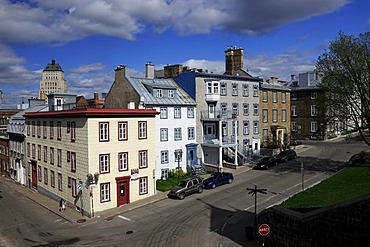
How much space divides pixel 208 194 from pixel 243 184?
4.20 metres

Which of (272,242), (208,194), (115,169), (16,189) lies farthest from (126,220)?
(16,189)

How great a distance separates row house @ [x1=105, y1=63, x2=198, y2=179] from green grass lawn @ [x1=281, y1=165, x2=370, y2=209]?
16573 mm

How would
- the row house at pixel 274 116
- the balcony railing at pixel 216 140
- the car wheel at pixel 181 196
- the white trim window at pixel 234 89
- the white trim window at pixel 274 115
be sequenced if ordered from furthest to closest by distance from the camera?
the white trim window at pixel 274 115
the row house at pixel 274 116
the white trim window at pixel 234 89
the balcony railing at pixel 216 140
the car wheel at pixel 181 196

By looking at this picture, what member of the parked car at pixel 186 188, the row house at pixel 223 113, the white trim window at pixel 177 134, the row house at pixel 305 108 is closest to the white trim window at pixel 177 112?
the white trim window at pixel 177 134

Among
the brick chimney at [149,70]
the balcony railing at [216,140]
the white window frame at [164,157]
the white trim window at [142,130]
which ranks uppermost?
the brick chimney at [149,70]

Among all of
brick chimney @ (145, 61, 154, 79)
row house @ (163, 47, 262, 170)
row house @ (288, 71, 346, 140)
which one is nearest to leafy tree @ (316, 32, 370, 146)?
row house @ (163, 47, 262, 170)

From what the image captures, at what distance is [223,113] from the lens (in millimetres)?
41844

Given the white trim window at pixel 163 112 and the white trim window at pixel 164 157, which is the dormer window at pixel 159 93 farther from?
the white trim window at pixel 164 157

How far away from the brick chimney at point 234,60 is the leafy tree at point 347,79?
58.1 feet

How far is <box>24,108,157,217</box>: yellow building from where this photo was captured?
2739 cm

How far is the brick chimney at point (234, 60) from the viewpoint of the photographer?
163 feet

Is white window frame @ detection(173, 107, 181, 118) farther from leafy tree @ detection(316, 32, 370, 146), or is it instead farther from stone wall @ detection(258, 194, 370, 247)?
stone wall @ detection(258, 194, 370, 247)

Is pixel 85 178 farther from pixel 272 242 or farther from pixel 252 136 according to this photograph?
pixel 252 136

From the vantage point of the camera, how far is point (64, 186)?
31.4 m
